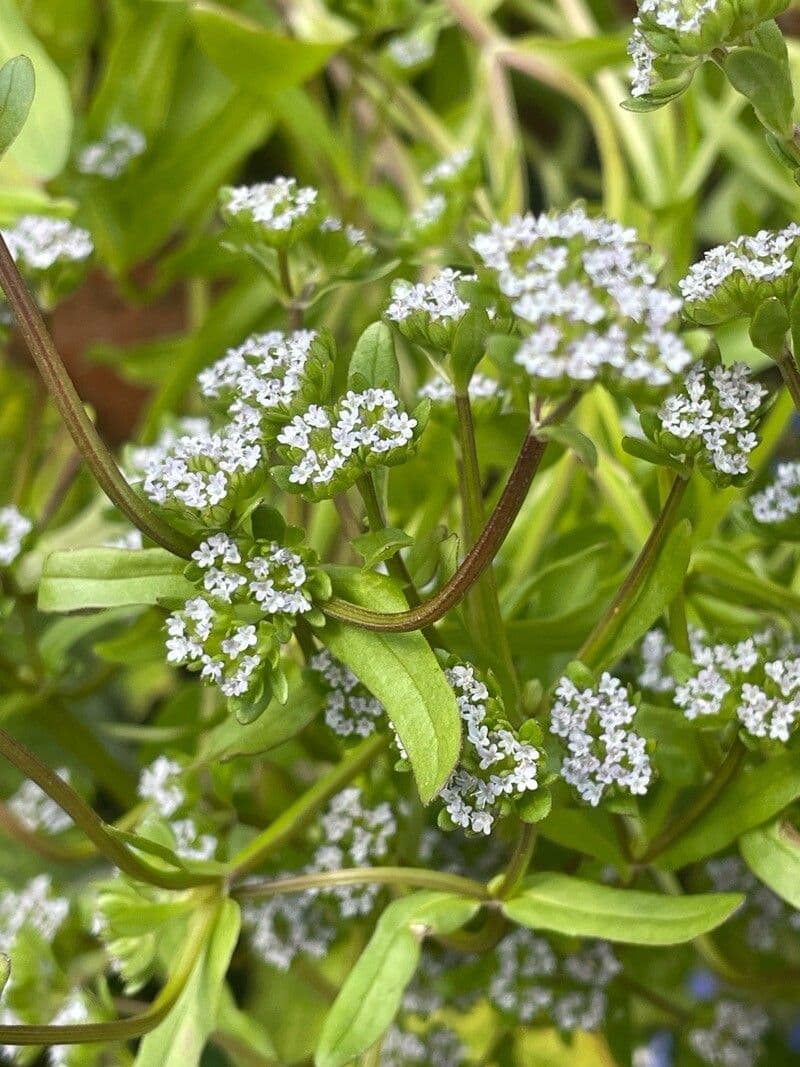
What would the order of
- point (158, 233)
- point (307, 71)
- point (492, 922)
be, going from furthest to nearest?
1. point (158, 233)
2. point (307, 71)
3. point (492, 922)

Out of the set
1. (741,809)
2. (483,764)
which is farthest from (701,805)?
(483,764)

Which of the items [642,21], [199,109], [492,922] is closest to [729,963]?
[492,922]

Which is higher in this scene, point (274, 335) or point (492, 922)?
point (274, 335)

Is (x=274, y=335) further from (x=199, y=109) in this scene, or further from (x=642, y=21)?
(x=199, y=109)

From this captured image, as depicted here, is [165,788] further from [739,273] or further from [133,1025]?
[739,273]

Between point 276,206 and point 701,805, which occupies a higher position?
point 276,206

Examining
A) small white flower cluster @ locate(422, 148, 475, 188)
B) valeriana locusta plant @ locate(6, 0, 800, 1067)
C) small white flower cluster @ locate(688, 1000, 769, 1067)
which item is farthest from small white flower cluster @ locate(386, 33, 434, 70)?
small white flower cluster @ locate(688, 1000, 769, 1067)
